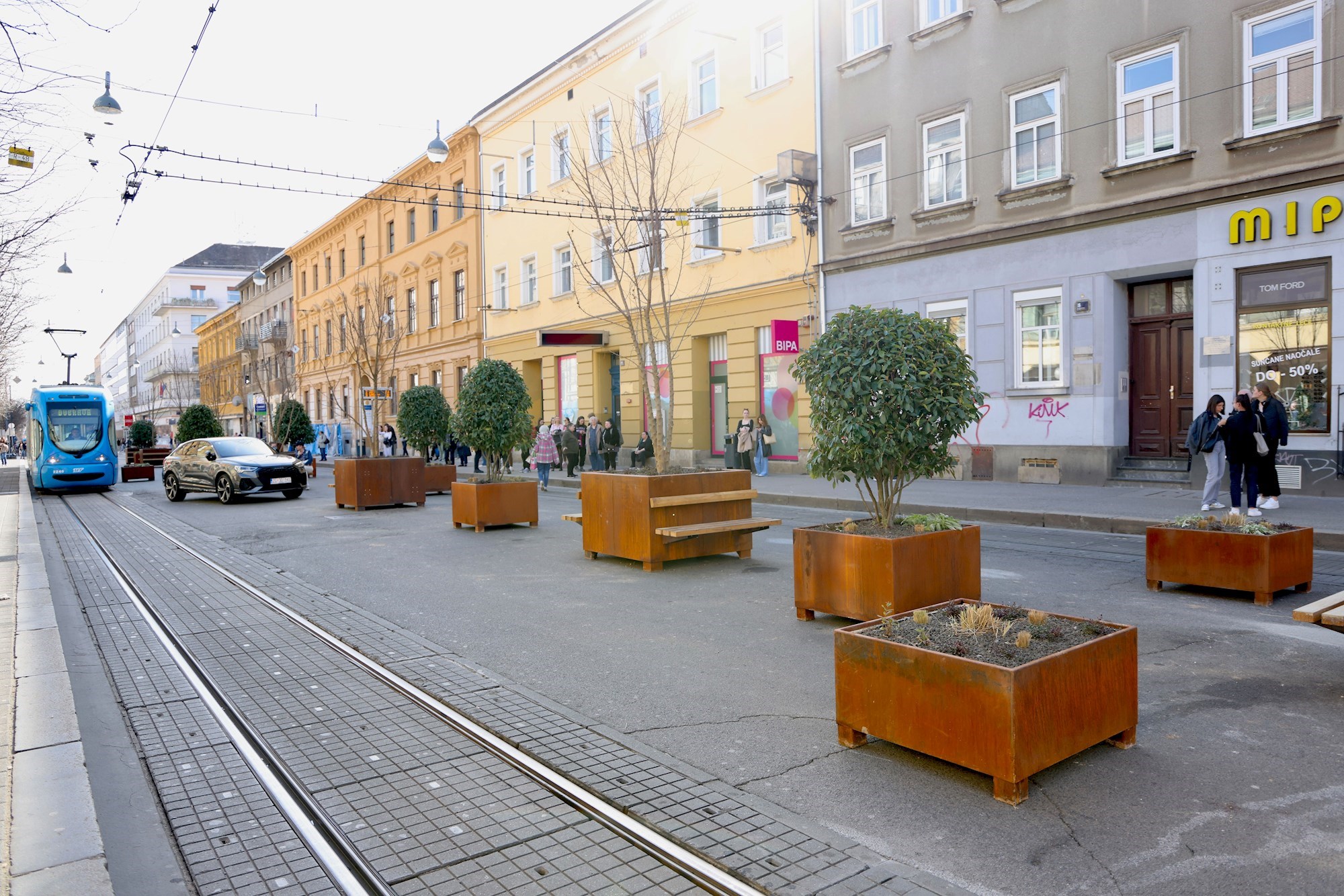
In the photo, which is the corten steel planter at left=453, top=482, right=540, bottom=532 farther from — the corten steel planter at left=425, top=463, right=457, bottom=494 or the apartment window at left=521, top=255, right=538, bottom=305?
the apartment window at left=521, top=255, right=538, bottom=305

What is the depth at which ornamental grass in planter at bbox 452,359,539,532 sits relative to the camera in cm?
1353

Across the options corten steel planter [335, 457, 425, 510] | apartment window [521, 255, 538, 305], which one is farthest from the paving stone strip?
apartment window [521, 255, 538, 305]

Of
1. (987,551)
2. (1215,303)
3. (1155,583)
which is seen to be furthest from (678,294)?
(1155,583)

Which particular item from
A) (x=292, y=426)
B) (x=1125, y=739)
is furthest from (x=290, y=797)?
(x=292, y=426)

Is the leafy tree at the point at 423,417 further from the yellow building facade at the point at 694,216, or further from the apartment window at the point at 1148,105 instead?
the apartment window at the point at 1148,105

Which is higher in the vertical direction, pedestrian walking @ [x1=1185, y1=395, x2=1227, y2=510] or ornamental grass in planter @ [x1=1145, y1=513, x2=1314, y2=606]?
pedestrian walking @ [x1=1185, y1=395, x2=1227, y2=510]


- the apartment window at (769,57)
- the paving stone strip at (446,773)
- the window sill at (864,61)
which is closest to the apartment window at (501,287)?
the apartment window at (769,57)

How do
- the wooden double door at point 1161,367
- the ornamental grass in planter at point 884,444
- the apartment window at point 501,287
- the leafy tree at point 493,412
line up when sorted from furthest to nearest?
the apartment window at point 501,287 < the wooden double door at point 1161,367 < the leafy tree at point 493,412 < the ornamental grass in planter at point 884,444

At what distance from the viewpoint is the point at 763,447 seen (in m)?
22.5

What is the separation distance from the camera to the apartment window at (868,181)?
2027 cm

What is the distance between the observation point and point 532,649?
643 cm

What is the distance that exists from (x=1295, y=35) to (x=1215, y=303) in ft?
13.0

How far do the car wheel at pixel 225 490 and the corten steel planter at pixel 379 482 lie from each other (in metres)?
3.07

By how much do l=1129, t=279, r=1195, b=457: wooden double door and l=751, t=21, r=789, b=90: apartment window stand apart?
1044cm
